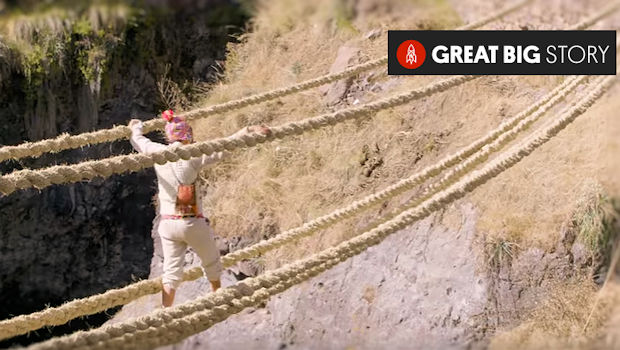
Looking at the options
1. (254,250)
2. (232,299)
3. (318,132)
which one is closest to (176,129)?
(254,250)

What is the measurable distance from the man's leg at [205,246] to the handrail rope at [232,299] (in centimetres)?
101

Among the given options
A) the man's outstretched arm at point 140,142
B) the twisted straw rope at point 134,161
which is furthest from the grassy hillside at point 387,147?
the man's outstretched arm at point 140,142

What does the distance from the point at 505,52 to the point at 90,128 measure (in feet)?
17.7

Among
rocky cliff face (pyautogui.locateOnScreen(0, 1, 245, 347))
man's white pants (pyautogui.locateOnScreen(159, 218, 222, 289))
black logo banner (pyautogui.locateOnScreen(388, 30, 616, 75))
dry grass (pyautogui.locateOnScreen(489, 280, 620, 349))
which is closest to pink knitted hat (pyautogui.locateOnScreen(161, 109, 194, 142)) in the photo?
man's white pants (pyautogui.locateOnScreen(159, 218, 222, 289))

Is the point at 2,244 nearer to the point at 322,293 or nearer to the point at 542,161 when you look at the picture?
the point at 322,293

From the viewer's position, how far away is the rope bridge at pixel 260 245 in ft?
5.82

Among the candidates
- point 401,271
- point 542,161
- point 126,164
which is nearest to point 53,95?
point 401,271

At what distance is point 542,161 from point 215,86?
422 centimetres

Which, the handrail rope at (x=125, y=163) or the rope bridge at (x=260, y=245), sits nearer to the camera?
the rope bridge at (x=260, y=245)

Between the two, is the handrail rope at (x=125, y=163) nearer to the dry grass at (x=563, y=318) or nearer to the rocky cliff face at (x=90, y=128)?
the dry grass at (x=563, y=318)

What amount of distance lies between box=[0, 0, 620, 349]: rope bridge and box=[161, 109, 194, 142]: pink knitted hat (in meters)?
0.24

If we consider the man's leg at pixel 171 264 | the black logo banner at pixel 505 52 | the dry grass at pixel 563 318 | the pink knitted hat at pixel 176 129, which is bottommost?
the dry grass at pixel 563 318

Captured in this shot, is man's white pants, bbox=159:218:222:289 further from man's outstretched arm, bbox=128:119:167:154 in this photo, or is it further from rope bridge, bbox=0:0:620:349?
man's outstretched arm, bbox=128:119:167:154

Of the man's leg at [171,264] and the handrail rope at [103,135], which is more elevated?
the handrail rope at [103,135]
